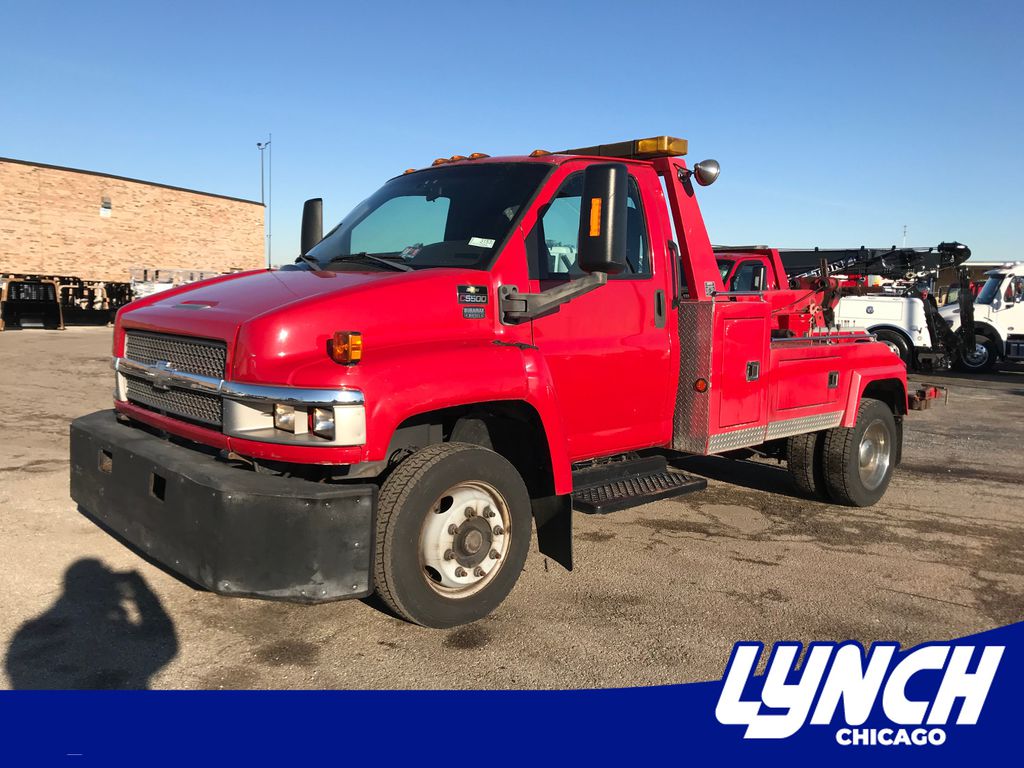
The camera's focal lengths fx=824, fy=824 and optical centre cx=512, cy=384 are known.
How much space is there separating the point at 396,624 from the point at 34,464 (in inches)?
179

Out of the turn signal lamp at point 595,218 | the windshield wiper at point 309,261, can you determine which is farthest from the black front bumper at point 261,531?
the turn signal lamp at point 595,218

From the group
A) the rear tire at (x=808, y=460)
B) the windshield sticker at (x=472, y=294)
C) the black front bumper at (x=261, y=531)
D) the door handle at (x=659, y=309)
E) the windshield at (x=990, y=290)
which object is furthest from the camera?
the windshield at (x=990, y=290)

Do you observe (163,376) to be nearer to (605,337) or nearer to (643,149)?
(605,337)

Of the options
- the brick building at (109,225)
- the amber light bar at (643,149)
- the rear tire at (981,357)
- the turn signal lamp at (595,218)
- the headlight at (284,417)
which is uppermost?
the brick building at (109,225)

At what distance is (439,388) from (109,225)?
4128 cm

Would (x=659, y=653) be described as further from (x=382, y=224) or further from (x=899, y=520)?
(x=899, y=520)

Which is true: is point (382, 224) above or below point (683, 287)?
above

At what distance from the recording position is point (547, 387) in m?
3.94

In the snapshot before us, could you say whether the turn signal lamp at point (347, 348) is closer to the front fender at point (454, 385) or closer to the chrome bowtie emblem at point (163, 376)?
the front fender at point (454, 385)

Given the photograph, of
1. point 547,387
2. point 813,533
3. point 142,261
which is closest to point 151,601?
point 547,387

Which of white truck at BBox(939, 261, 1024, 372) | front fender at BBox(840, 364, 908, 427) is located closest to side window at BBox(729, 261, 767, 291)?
front fender at BBox(840, 364, 908, 427)

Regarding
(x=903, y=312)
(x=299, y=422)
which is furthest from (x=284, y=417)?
(x=903, y=312)

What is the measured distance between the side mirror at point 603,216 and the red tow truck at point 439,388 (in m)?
0.01

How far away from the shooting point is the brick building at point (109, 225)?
3578cm
